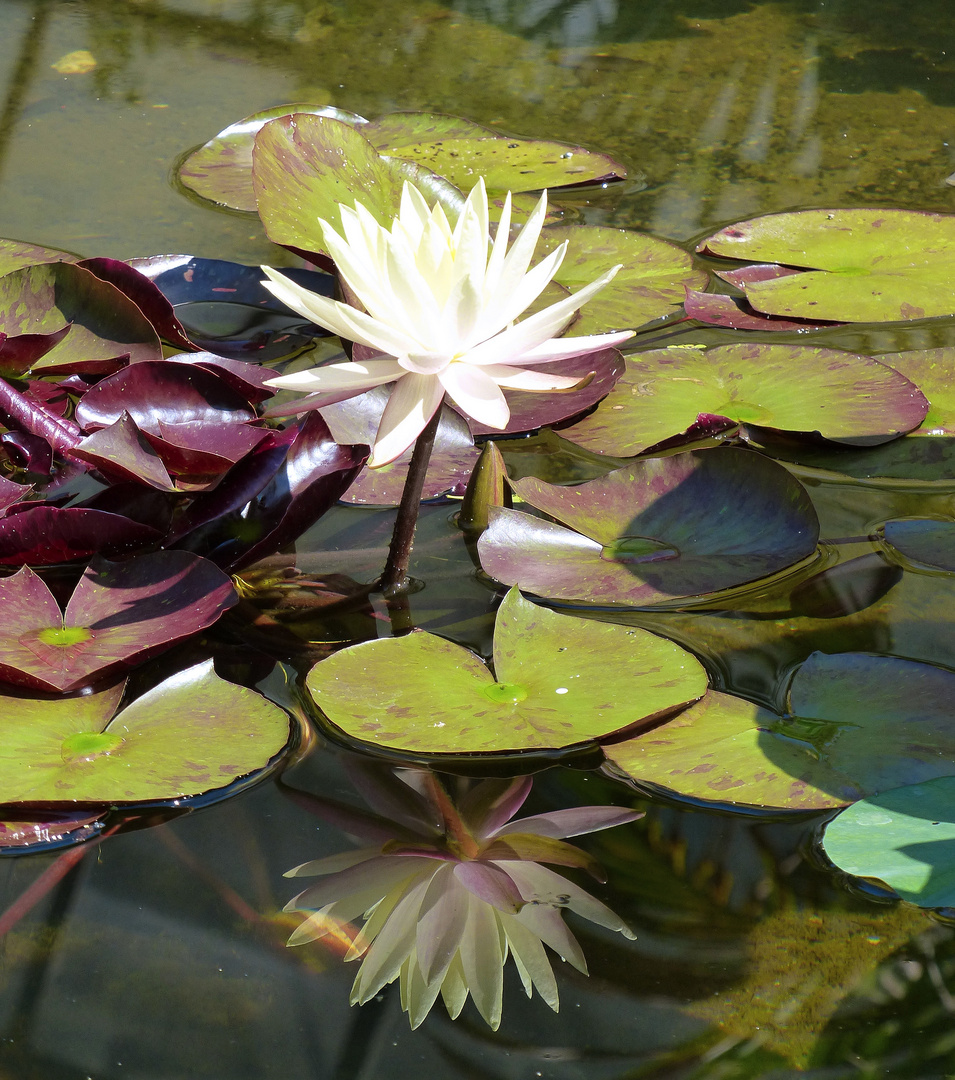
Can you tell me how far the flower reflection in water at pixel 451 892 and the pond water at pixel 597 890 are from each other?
0.02 metres

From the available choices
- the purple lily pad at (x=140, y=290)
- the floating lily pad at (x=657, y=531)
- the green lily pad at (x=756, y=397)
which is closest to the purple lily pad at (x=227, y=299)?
the purple lily pad at (x=140, y=290)

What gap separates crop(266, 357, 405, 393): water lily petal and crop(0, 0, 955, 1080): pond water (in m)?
0.31

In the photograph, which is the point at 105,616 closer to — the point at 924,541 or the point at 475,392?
the point at 475,392

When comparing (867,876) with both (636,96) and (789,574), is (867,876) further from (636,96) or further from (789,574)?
(636,96)

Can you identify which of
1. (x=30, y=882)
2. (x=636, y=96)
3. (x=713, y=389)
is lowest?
(x=30, y=882)

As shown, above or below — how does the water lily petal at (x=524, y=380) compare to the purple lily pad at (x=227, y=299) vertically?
above

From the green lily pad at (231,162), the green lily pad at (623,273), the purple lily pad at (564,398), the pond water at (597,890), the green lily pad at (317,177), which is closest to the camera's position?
the pond water at (597,890)

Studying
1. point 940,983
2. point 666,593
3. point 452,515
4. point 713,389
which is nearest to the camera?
point 940,983

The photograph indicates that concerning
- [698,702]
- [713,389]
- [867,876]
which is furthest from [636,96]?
[867,876]

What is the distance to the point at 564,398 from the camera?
60.8 inches

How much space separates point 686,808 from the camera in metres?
0.93

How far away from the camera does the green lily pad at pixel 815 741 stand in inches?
36.4

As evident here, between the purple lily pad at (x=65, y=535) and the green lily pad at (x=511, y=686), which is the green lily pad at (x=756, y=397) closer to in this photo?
the green lily pad at (x=511, y=686)

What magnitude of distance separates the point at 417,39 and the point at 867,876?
2740mm
